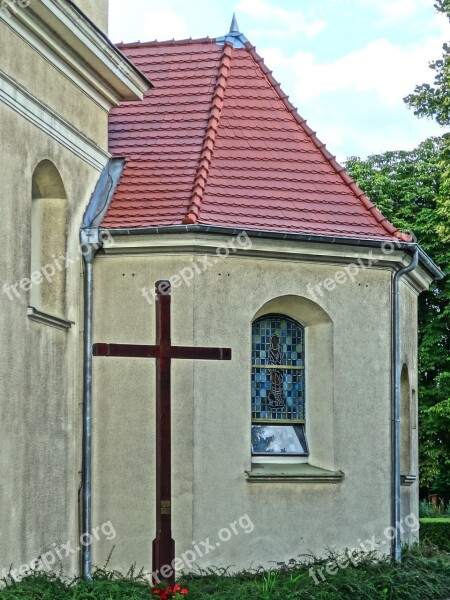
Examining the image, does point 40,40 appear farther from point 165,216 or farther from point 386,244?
point 386,244

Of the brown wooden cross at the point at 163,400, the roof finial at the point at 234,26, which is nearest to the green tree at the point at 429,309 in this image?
the roof finial at the point at 234,26

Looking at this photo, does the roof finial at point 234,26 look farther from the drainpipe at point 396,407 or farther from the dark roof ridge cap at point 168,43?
the drainpipe at point 396,407

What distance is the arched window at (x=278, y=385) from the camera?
52.0 feet

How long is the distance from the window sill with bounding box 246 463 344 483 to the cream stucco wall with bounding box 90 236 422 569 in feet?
0.29

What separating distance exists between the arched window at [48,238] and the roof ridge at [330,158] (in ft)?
13.8

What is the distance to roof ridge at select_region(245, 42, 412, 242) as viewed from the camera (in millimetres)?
16078

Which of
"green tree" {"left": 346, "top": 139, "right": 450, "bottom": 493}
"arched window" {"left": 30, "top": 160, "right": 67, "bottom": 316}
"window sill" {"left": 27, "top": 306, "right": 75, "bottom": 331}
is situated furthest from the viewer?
"green tree" {"left": 346, "top": 139, "right": 450, "bottom": 493}

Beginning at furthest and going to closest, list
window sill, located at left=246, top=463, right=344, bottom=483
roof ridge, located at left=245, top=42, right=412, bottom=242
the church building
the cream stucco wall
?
1. roof ridge, located at left=245, top=42, right=412, bottom=242
2. window sill, located at left=246, top=463, right=344, bottom=483
3. the cream stucco wall
4. the church building

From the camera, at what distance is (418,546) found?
1664 centimetres

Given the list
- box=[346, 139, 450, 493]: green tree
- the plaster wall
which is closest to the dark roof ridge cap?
the plaster wall

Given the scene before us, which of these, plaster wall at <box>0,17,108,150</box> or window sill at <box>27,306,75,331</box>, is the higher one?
plaster wall at <box>0,17,108,150</box>

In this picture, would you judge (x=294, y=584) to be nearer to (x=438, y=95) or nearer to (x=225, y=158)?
(x=225, y=158)

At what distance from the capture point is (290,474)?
49.5 feet

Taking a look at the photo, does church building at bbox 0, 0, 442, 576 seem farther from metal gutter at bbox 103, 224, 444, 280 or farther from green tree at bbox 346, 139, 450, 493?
green tree at bbox 346, 139, 450, 493
